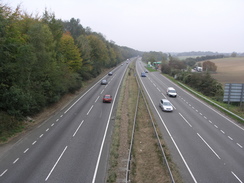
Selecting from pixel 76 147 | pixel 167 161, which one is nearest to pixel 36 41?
pixel 76 147

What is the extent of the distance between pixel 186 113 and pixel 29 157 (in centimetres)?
1899

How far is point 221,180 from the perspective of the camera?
1178cm

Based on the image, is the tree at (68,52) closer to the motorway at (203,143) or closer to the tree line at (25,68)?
the tree line at (25,68)

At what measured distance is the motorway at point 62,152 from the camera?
11945mm

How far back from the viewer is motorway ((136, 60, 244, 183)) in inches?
494

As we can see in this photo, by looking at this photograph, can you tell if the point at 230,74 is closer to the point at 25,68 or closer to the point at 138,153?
the point at 138,153

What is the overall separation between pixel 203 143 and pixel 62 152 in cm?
1138

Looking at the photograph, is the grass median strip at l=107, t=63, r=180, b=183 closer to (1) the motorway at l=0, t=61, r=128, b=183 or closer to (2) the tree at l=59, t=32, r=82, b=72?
(1) the motorway at l=0, t=61, r=128, b=183

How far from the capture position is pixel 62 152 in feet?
48.8

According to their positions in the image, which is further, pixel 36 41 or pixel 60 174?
pixel 36 41

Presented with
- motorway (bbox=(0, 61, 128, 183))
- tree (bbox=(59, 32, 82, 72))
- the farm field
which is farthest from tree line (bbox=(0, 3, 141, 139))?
the farm field

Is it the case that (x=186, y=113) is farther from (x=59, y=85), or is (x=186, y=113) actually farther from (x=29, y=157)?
(x=29, y=157)

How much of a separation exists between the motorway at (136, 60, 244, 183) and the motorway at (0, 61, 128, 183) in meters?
5.48

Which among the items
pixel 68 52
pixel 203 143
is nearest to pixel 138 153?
pixel 203 143
